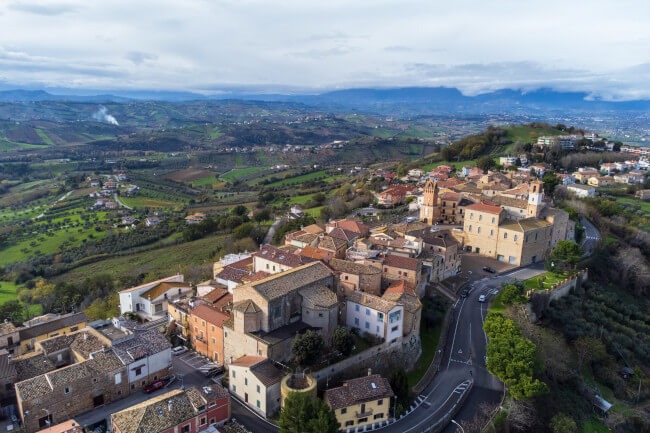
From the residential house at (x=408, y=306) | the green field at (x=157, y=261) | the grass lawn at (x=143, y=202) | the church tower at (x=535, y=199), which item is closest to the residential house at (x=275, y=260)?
the residential house at (x=408, y=306)

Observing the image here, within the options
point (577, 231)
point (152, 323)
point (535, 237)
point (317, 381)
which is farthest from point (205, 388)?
point (577, 231)

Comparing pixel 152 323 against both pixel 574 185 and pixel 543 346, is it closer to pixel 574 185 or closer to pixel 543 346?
pixel 543 346

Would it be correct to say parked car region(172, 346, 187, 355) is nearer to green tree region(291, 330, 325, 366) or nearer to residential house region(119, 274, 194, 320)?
residential house region(119, 274, 194, 320)

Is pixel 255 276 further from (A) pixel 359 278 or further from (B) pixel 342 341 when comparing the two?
(B) pixel 342 341

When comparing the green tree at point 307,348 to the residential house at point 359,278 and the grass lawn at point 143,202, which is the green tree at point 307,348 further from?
the grass lawn at point 143,202

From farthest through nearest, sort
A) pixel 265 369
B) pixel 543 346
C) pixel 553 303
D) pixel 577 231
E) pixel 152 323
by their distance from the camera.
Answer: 1. pixel 577 231
2. pixel 553 303
3. pixel 152 323
4. pixel 543 346
5. pixel 265 369

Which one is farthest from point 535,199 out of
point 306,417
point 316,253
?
point 306,417
